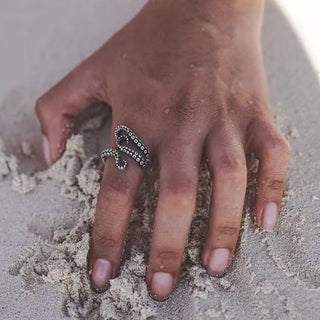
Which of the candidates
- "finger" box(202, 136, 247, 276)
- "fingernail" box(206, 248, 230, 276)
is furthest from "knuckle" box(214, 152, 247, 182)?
"fingernail" box(206, 248, 230, 276)

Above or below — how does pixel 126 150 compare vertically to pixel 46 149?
above

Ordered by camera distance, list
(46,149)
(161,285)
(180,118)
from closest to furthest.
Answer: (161,285)
(180,118)
(46,149)

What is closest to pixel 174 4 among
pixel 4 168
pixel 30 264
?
pixel 4 168

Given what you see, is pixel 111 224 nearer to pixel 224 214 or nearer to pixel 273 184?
pixel 224 214

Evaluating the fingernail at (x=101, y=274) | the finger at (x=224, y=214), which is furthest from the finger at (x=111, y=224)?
the finger at (x=224, y=214)

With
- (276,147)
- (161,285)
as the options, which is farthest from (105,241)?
(276,147)
